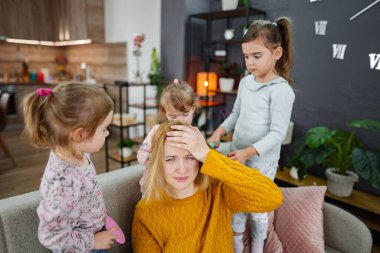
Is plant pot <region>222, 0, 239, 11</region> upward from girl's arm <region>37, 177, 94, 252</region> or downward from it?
upward

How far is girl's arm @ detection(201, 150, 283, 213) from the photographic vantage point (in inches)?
35.1

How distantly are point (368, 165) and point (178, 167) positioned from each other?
1.51 meters

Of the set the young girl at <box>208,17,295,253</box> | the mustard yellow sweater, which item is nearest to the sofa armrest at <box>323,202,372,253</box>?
the young girl at <box>208,17,295,253</box>

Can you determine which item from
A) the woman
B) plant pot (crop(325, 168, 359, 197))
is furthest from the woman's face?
plant pot (crop(325, 168, 359, 197))

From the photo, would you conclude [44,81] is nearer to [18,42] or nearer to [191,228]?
[18,42]

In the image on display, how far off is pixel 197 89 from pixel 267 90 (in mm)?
2342

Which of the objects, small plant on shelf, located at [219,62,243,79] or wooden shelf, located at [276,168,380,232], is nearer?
wooden shelf, located at [276,168,380,232]

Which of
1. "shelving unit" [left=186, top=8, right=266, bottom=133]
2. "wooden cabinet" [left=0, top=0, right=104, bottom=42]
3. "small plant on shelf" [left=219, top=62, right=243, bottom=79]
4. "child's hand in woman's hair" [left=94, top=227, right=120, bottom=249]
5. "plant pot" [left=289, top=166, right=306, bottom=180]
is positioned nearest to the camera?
"child's hand in woman's hair" [left=94, top=227, right=120, bottom=249]

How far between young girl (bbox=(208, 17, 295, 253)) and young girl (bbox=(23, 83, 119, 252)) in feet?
1.96

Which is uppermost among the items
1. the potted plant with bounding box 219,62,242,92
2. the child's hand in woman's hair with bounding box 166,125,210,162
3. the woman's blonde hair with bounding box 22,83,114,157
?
the potted plant with bounding box 219,62,242,92

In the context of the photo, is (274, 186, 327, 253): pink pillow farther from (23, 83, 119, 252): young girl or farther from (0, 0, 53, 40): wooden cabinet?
(0, 0, 53, 40): wooden cabinet

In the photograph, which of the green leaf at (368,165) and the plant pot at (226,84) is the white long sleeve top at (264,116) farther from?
the plant pot at (226,84)

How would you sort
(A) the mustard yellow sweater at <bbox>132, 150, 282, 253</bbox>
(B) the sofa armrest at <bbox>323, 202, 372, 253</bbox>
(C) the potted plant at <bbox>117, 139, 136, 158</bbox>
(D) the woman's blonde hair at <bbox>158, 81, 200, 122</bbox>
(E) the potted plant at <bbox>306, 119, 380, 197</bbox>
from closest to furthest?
(A) the mustard yellow sweater at <bbox>132, 150, 282, 253</bbox> → (B) the sofa armrest at <bbox>323, 202, 372, 253</bbox> → (D) the woman's blonde hair at <bbox>158, 81, 200, 122</bbox> → (E) the potted plant at <bbox>306, 119, 380, 197</bbox> → (C) the potted plant at <bbox>117, 139, 136, 158</bbox>

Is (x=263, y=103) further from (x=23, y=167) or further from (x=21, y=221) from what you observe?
(x=23, y=167)
